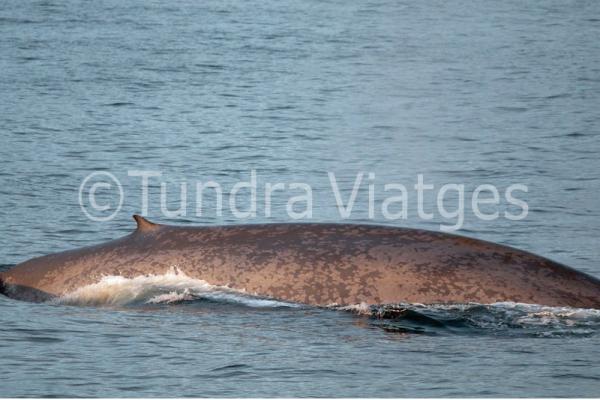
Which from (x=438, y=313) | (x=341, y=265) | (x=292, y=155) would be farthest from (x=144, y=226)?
(x=292, y=155)

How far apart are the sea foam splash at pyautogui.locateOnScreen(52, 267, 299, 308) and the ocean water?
0.07 ft

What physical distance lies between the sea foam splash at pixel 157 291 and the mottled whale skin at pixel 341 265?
0.07 meters

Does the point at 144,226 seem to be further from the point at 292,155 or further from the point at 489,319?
the point at 292,155

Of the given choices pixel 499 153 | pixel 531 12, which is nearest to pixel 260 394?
pixel 499 153

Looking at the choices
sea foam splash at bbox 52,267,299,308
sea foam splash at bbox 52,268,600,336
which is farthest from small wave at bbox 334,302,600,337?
sea foam splash at bbox 52,267,299,308

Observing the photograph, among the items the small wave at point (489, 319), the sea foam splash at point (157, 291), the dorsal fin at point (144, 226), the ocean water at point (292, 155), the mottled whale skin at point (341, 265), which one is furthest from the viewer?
the dorsal fin at point (144, 226)

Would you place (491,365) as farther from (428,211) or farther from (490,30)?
(490,30)

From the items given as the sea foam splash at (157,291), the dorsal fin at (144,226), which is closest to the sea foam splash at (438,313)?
the sea foam splash at (157,291)

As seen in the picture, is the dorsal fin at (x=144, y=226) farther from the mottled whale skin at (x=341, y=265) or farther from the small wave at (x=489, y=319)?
the small wave at (x=489, y=319)

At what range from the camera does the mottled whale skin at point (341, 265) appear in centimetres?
1370

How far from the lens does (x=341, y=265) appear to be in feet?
46.3

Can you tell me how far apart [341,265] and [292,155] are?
1315 cm

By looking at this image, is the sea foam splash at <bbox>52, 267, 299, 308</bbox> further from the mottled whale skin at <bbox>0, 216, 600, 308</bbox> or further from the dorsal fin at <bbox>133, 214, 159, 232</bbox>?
the dorsal fin at <bbox>133, 214, 159, 232</bbox>

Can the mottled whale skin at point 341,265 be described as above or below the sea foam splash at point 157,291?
above
